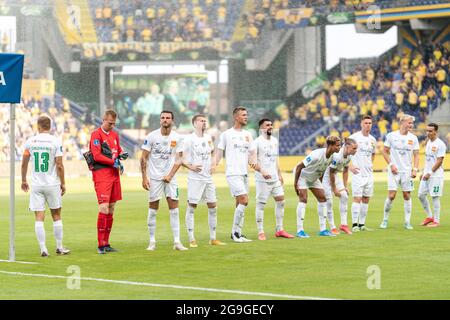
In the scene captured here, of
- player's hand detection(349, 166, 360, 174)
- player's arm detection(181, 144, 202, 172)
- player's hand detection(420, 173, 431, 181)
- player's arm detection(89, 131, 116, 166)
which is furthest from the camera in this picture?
player's hand detection(420, 173, 431, 181)

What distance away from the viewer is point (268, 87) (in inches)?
2253

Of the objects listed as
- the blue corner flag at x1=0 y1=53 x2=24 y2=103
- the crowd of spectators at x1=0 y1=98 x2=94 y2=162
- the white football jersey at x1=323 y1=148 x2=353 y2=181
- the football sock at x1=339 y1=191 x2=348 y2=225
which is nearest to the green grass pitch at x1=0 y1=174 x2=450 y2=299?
the football sock at x1=339 y1=191 x2=348 y2=225

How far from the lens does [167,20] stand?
58406 mm

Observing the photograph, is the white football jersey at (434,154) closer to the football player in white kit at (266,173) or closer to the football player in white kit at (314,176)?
the football player in white kit at (314,176)

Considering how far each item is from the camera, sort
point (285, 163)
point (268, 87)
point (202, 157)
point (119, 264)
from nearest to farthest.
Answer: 1. point (119, 264)
2. point (202, 157)
3. point (285, 163)
4. point (268, 87)

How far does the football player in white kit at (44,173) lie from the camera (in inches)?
596

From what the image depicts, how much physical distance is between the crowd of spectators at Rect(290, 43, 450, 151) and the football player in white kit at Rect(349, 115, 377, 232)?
2842 centimetres

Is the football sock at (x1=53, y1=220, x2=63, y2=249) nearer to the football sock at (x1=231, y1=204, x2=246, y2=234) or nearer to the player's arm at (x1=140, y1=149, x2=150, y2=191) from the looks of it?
the player's arm at (x1=140, y1=149, x2=150, y2=191)

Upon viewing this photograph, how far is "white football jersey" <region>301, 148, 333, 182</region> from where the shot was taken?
699 inches

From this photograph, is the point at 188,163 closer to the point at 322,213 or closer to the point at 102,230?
the point at 102,230

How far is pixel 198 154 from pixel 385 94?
36.8 meters

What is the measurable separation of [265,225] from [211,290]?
31.3 feet
